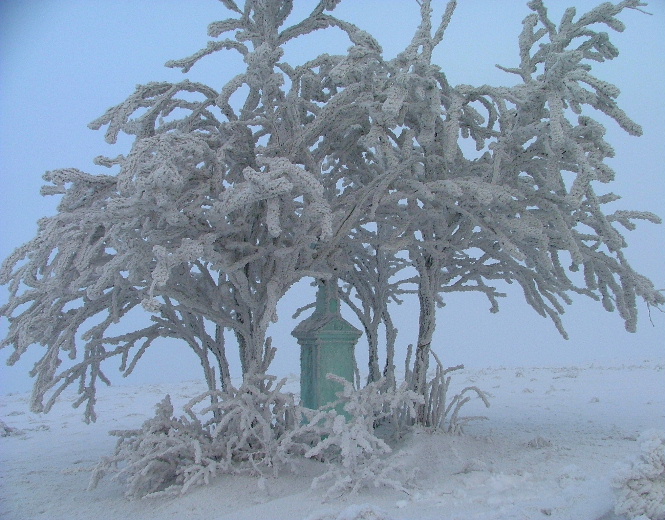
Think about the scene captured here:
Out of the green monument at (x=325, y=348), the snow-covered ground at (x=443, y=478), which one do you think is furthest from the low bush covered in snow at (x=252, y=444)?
the green monument at (x=325, y=348)

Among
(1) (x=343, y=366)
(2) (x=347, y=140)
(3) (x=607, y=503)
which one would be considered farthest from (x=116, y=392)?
(3) (x=607, y=503)

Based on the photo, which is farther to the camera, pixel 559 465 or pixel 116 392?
pixel 116 392

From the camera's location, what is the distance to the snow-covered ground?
449 cm

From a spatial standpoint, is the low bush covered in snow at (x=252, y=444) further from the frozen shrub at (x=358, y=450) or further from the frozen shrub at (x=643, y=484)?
the frozen shrub at (x=643, y=484)

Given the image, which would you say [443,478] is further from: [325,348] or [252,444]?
[325,348]

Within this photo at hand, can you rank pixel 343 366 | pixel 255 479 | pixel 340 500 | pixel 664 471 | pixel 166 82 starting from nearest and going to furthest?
pixel 664 471 → pixel 340 500 → pixel 255 479 → pixel 166 82 → pixel 343 366

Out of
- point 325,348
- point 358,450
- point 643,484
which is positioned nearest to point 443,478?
point 358,450

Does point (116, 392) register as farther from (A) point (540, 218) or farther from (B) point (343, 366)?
(A) point (540, 218)

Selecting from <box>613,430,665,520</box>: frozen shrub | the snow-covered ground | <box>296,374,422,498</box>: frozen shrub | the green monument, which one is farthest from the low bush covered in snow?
<box>613,430,665,520</box>: frozen shrub

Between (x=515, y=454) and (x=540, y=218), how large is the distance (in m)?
2.80

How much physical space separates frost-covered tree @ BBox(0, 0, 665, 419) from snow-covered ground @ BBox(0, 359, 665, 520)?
47.1 inches

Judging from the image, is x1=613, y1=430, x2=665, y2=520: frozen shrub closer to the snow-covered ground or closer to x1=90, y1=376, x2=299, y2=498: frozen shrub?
the snow-covered ground

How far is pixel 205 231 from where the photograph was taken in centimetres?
604

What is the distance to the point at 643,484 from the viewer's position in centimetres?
386
